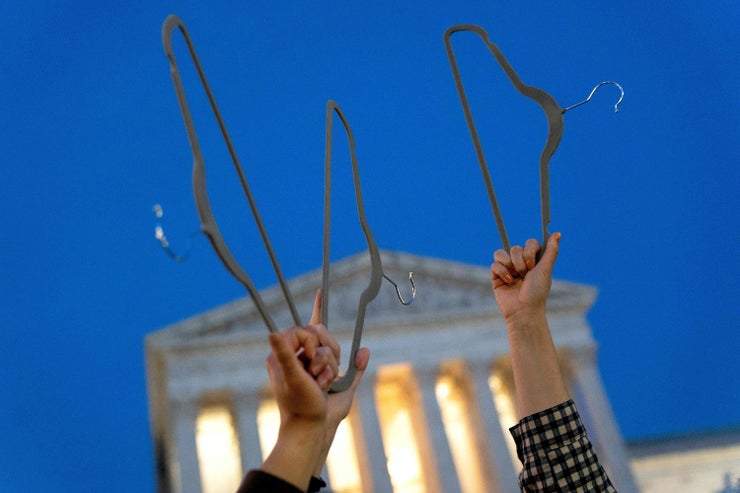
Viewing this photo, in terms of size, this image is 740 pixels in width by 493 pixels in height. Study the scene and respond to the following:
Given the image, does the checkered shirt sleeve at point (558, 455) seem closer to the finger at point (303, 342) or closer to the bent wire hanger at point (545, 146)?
the bent wire hanger at point (545, 146)

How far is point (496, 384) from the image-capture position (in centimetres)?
2914

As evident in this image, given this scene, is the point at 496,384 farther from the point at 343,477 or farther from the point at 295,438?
the point at 295,438

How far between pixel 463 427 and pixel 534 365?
27.3 m

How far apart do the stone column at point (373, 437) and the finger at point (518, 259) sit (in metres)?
23.9

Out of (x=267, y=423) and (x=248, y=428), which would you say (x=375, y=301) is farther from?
(x=248, y=428)

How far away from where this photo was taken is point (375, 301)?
28.3 m

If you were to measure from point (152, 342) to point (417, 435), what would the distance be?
907cm

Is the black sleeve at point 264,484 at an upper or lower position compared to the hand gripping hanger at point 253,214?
lower

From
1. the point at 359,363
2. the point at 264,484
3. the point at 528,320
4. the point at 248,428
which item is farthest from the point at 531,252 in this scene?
the point at 248,428

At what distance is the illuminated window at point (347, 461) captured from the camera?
2666 centimetres

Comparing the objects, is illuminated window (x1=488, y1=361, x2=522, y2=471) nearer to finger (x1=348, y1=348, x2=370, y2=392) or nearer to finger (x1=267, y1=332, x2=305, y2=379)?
finger (x1=348, y1=348, x2=370, y2=392)

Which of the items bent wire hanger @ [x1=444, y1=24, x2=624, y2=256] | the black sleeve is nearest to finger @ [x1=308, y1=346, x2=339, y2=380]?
the black sleeve

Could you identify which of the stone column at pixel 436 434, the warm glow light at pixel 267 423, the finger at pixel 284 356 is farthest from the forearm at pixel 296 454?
the warm glow light at pixel 267 423

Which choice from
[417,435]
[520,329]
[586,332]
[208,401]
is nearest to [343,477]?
[417,435]
